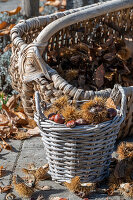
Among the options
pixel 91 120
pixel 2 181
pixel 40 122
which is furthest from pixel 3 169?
pixel 91 120

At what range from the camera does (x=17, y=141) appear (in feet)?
9.61

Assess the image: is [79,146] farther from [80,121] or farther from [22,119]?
[22,119]

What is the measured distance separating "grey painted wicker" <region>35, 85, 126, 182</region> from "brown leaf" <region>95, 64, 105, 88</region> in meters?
1.02

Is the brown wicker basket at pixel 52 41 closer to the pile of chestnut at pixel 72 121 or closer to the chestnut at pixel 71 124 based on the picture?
the pile of chestnut at pixel 72 121

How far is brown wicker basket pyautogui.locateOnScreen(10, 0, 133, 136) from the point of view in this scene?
255 centimetres

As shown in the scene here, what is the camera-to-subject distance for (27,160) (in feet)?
8.61

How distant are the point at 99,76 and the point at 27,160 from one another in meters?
1.19

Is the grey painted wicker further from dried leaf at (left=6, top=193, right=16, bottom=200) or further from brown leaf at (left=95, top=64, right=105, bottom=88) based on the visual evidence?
brown leaf at (left=95, top=64, right=105, bottom=88)

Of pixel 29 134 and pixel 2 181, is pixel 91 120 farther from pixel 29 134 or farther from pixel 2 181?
pixel 29 134

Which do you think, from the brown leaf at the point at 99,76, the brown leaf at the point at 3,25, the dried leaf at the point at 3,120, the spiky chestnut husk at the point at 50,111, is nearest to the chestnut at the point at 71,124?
the spiky chestnut husk at the point at 50,111

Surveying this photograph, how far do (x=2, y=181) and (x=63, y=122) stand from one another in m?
0.68

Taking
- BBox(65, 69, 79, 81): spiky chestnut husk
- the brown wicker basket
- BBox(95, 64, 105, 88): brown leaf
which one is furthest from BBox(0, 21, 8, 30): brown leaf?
BBox(95, 64, 105, 88): brown leaf

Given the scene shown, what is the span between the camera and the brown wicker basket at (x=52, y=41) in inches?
100

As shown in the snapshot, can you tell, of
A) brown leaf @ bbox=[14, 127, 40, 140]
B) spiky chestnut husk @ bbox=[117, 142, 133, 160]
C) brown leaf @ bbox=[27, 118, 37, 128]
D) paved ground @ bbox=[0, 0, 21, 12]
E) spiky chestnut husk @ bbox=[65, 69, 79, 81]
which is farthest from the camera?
paved ground @ bbox=[0, 0, 21, 12]
